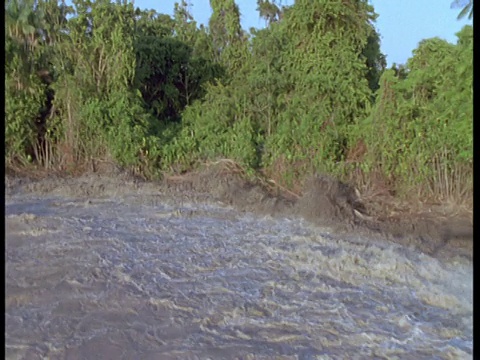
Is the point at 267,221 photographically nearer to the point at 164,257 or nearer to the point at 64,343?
the point at 164,257

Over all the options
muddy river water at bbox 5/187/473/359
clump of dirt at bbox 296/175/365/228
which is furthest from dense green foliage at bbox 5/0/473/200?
muddy river water at bbox 5/187/473/359

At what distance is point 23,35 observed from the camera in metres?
4.30

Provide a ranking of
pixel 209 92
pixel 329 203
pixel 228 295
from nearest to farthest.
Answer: pixel 228 295, pixel 329 203, pixel 209 92

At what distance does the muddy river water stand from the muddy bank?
0.09 metres

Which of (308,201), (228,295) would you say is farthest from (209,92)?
(228,295)

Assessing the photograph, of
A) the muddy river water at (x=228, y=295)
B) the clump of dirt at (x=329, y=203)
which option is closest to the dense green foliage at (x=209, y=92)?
the clump of dirt at (x=329, y=203)

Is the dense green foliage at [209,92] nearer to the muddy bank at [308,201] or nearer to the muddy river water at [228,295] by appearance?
the muddy bank at [308,201]

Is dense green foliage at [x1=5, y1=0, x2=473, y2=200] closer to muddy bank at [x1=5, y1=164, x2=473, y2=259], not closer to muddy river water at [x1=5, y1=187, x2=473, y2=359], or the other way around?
muddy bank at [x1=5, y1=164, x2=473, y2=259]

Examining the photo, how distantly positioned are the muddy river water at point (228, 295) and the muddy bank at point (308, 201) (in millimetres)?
86

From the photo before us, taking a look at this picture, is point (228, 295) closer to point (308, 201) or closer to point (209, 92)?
point (308, 201)

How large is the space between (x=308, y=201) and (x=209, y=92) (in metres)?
2.32

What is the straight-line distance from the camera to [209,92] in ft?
16.7

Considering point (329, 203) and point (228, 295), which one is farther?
point (329, 203)
